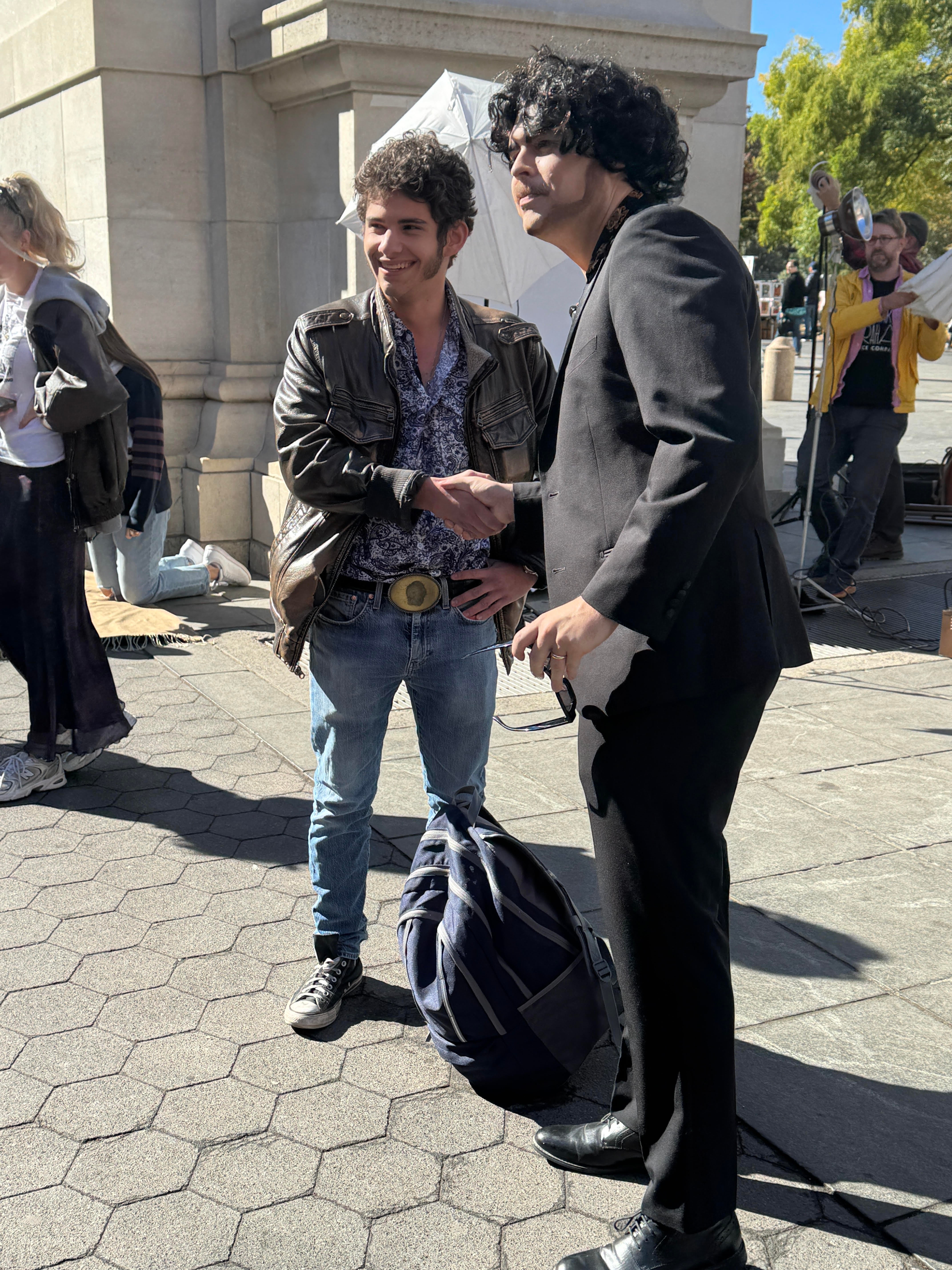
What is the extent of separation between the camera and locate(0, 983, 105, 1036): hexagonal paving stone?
3.10 m

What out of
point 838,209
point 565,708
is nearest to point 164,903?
point 565,708

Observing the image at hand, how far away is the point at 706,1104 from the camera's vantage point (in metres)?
2.24

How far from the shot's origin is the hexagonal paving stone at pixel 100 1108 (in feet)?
8.86

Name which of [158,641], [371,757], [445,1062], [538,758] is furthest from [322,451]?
[158,641]

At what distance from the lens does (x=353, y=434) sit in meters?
2.90

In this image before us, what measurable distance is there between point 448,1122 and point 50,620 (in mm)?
2662

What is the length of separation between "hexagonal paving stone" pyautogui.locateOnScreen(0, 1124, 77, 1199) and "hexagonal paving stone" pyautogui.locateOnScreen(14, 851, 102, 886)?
1265 mm

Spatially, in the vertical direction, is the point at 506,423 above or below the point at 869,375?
below

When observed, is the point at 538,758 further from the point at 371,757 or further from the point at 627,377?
the point at 627,377

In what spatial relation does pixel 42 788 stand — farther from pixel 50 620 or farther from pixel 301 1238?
pixel 301 1238

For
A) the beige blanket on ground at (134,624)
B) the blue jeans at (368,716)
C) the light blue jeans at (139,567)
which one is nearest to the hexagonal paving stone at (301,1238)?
the blue jeans at (368,716)

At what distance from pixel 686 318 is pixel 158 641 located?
523 cm

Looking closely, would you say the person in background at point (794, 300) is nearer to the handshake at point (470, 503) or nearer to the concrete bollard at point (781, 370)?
the concrete bollard at point (781, 370)

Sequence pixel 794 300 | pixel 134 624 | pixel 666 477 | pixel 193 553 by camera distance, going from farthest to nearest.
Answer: pixel 794 300, pixel 193 553, pixel 134 624, pixel 666 477
